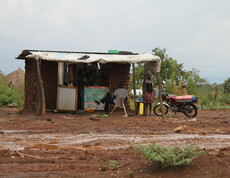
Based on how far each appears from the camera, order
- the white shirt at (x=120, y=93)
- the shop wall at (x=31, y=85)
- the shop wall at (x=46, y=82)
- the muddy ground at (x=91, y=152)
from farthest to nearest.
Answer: the shop wall at (x=46, y=82) → the shop wall at (x=31, y=85) → the white shirt at (x=120, y=93) → the muddy ground at (x=91, y=152)

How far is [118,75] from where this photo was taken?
44.2 feet

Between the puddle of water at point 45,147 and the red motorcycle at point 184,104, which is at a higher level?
the red motorcycle at point 184,104

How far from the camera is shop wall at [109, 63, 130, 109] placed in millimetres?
13445

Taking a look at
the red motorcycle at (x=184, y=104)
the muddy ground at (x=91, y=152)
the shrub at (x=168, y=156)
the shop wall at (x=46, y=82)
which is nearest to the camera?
the shrub at (x=168, y=156)

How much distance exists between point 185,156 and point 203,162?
11.2 inches

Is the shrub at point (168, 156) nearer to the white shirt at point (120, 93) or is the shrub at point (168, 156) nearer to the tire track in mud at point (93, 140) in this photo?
the tire track in mud at point (93, 140)

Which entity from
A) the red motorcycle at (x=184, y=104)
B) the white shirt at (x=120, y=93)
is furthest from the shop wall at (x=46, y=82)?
the red motorcycle at (x=184, y=104)

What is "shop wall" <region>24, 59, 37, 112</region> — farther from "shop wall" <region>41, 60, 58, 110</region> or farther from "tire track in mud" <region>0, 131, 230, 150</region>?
"tire track in mud" <region>0, 131, 230, 150</region>

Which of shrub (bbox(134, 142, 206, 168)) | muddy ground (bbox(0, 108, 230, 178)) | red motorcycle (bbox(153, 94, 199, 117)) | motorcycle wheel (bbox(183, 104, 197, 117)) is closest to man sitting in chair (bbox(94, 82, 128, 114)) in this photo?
red motorcycle (bbox(153, 94, 199, 117))

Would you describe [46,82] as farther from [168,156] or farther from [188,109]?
[168,156]

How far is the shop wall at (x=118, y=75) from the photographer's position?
13445mm

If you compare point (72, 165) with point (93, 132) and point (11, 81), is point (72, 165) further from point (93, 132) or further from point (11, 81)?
point (11, 81)

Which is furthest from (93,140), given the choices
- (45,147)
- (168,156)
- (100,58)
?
(100,58)

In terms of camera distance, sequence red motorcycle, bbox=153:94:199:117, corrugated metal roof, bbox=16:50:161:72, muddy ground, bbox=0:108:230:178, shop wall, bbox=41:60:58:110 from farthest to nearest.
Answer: shop wall, bbox=41:60:58:110, red motorcycle, bbox=153:94:199:117, corrugated metal roof, bbox=16:50:161:72, muddy ground, bbox=0:108:230:178
